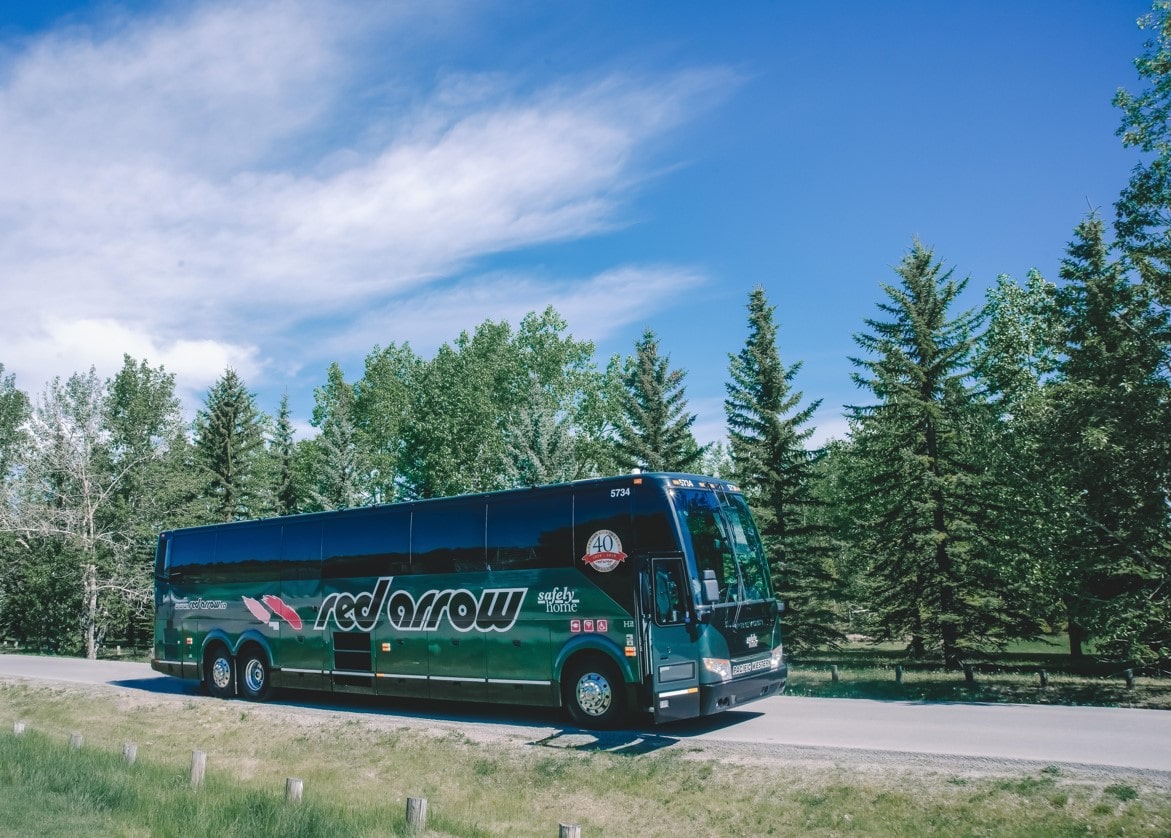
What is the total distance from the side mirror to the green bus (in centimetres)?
2

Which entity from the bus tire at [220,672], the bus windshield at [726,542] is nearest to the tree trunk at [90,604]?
the bus tire at [220,672]

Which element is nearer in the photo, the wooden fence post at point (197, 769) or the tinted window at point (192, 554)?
the wooden fence post at point (197, 769)

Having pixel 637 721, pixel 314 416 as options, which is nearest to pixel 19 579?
pixel 314 416

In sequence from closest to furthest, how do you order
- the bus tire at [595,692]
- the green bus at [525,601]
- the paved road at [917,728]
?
the paved road at [917,728], the green bus at [525,601], the bus tire at [595,692]

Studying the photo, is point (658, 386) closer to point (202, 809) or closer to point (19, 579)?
point (202, 809)

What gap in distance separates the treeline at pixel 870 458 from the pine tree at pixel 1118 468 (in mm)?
52

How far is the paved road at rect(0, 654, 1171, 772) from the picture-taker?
10.6 m

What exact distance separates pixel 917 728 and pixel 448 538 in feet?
26.6

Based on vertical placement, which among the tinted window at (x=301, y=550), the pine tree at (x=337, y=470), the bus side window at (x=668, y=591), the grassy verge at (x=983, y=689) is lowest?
the grassy verge at (x=983, y=689)

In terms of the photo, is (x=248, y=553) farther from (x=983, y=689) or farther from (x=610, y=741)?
(x=983, y=689)

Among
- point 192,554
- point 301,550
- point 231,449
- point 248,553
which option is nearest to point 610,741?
point 301,550

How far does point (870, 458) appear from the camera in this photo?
92.6 feet

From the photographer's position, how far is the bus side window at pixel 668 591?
40.0 ft

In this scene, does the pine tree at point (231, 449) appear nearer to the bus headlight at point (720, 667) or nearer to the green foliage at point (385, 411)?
the green foliage at point (385, 411)
